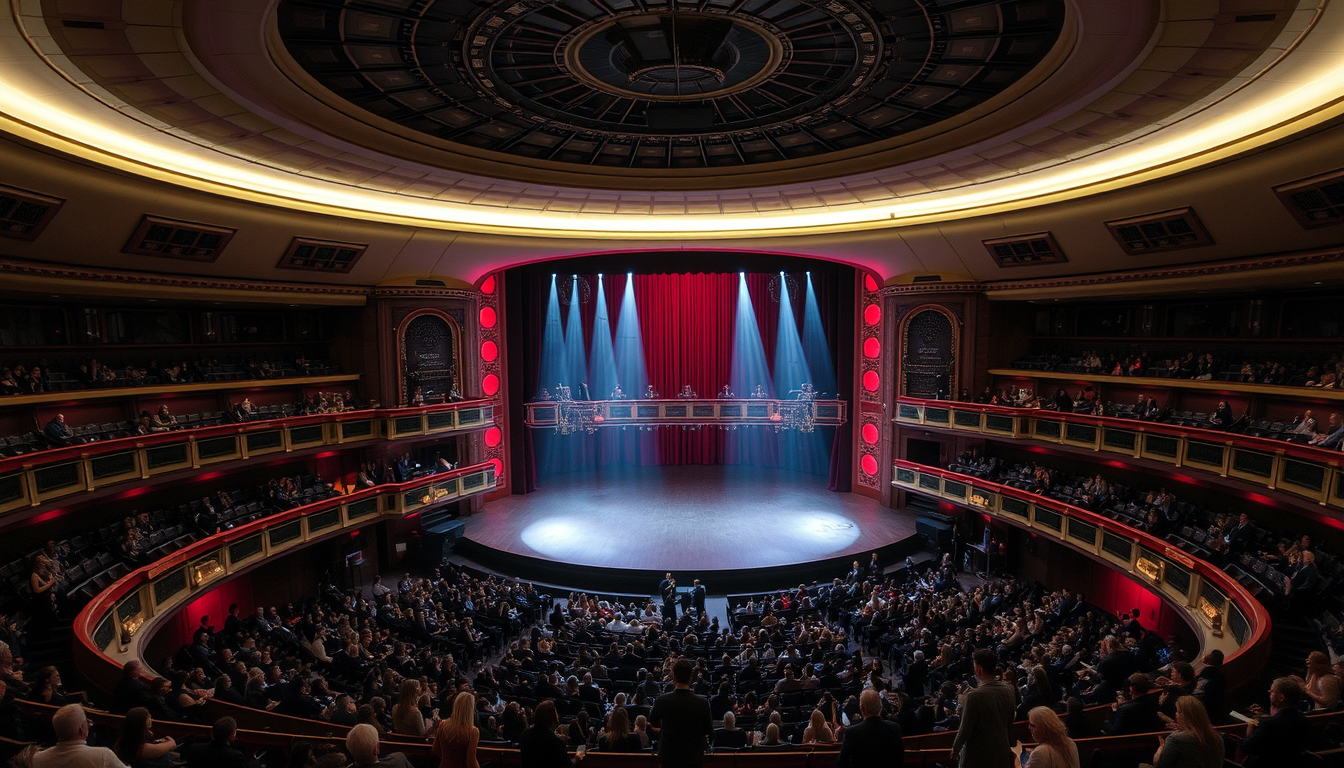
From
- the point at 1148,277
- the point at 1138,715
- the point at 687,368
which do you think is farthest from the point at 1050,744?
the point at 687,368

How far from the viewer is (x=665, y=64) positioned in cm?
740

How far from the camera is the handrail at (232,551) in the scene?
7.91 metres

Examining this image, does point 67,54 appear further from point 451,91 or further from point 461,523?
point 461,523

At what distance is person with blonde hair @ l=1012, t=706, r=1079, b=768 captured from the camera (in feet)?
11.1

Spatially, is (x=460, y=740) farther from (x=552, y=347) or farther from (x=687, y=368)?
(x=687, y=368)

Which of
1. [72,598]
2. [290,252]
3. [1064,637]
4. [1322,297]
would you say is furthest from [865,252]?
[72,598]

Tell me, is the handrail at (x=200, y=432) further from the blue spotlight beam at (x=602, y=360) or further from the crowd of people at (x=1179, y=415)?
the crowd of people at (x=1179, y=415)

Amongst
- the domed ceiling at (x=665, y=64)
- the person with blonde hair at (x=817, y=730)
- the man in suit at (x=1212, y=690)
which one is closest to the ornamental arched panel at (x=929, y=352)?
the domed ceiling at (x=665, y=64)

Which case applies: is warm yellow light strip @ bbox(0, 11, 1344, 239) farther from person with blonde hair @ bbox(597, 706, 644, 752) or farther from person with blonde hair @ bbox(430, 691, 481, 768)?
person with blonde hair @ bbox(597, 706, 644, 752)

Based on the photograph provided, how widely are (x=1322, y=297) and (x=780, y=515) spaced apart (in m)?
12.0

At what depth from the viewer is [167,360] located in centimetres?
1414

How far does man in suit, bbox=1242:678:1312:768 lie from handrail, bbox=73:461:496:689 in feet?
32.7

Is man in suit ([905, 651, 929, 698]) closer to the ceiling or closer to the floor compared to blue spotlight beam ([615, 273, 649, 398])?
closer to the floor

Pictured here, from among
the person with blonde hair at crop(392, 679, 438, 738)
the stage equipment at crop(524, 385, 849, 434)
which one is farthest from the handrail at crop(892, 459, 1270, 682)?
the person with blonde hair at crop(392, 679, 438, 738)
